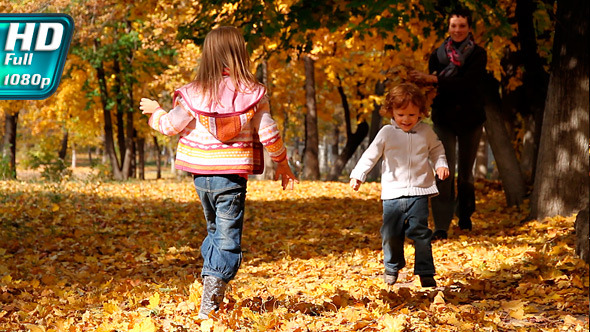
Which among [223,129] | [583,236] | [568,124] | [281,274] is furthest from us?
[568,124]

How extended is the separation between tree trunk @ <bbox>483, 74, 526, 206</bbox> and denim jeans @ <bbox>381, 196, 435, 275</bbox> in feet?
14.3

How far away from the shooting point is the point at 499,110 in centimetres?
868

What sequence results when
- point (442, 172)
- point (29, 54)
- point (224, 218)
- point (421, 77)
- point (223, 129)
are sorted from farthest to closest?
point (29, 54) → point (421, 77) → point (442, 172) → point (224, 218) → point (223, 129)

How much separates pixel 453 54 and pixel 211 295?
3.65 meters

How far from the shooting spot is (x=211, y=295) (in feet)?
12.7

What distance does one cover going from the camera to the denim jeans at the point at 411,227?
4.55 meters

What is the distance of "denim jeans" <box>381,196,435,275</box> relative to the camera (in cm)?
455

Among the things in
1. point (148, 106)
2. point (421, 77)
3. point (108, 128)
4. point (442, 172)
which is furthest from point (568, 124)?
point (108, 128)

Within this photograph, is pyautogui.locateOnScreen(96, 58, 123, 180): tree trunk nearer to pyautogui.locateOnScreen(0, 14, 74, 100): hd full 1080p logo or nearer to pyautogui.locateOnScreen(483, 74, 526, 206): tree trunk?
pyautogui.locateOnScreen(0, 14, 74, 100): hd full 1080p logo

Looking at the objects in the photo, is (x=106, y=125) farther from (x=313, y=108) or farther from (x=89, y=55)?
(x=313, y=108)

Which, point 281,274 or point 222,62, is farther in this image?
point 281,274

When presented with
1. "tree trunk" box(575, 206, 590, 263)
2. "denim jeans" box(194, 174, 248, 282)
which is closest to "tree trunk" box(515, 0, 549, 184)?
"tree trunk" box(575, 206, 590, 263)

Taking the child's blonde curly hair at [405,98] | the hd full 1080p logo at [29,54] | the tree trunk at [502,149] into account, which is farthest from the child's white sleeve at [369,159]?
the hd full 1080p logo at [29,54]

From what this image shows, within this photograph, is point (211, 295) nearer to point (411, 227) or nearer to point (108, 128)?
point (411, 227)
